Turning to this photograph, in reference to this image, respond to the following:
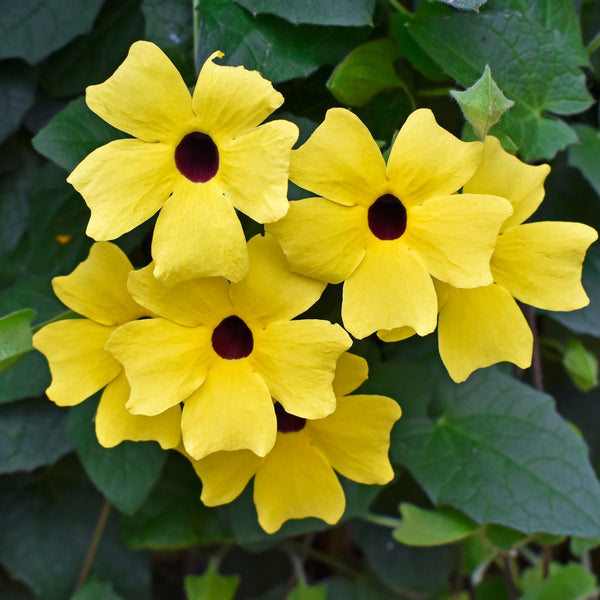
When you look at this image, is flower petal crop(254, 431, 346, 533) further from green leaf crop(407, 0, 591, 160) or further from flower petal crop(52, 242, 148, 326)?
green leaf crop(407, 0, 591, 160)

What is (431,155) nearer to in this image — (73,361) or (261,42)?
(261,42)

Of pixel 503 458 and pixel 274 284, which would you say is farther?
pixel 503 458

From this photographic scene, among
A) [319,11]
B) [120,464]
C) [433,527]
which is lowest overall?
[433,527]

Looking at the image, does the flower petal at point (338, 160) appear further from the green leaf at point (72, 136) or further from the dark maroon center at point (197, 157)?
the green leaf at point (72, 136)

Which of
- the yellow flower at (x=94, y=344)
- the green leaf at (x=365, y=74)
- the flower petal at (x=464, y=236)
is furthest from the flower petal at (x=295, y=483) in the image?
the green leaf at (x=365, y=74)

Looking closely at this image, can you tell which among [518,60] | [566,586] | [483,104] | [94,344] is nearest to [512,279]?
[483,104]
